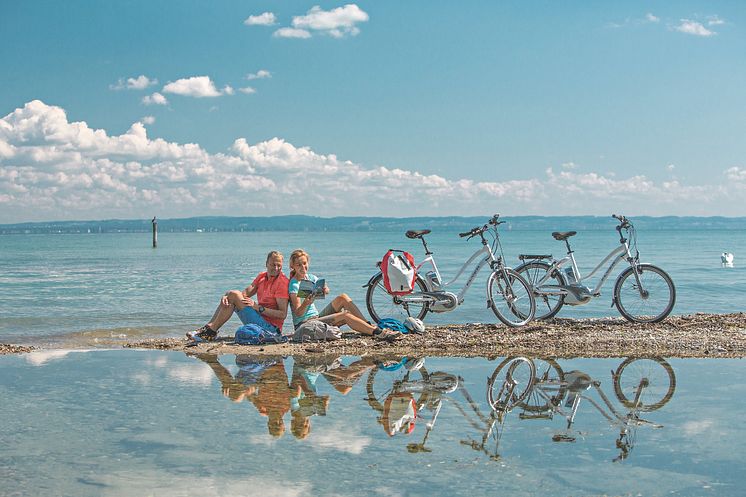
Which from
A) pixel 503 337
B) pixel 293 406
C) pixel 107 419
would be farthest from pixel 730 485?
pixel 503 337

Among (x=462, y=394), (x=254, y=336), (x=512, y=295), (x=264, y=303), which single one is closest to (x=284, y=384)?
(x=462, y=394)

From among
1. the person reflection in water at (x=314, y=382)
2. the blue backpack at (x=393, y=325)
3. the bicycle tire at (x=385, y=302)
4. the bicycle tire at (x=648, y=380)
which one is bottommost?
the person reflection in water at (x=314, y=382)

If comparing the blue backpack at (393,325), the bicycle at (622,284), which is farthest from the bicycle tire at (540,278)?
the blue backpack at (393,325)

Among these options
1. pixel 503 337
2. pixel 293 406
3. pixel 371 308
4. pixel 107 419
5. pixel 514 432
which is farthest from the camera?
pixel 371 308

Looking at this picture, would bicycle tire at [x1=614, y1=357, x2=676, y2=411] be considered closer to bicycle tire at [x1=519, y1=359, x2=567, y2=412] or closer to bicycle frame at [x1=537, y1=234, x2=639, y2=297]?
bicycle tire at [x1=519, y1=359, x2=567, y2=412]

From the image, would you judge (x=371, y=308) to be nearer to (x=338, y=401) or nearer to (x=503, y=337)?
(x=503, y=337)

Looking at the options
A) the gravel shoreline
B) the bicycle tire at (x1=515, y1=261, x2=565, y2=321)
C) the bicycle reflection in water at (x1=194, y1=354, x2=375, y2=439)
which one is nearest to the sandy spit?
the gravel shoreline

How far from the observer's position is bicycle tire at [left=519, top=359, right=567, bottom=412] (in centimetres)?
715

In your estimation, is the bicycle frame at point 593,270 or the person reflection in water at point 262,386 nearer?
the person reflection in water at point 262,386

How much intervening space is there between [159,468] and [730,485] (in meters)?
3.75

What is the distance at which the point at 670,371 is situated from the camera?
29.1ft

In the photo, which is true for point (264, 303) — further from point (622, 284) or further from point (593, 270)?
point (622, 284)

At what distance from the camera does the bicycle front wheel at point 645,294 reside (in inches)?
497

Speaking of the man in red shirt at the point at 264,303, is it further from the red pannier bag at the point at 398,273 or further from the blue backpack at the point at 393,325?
the red pannier bag at the point at 398,273
